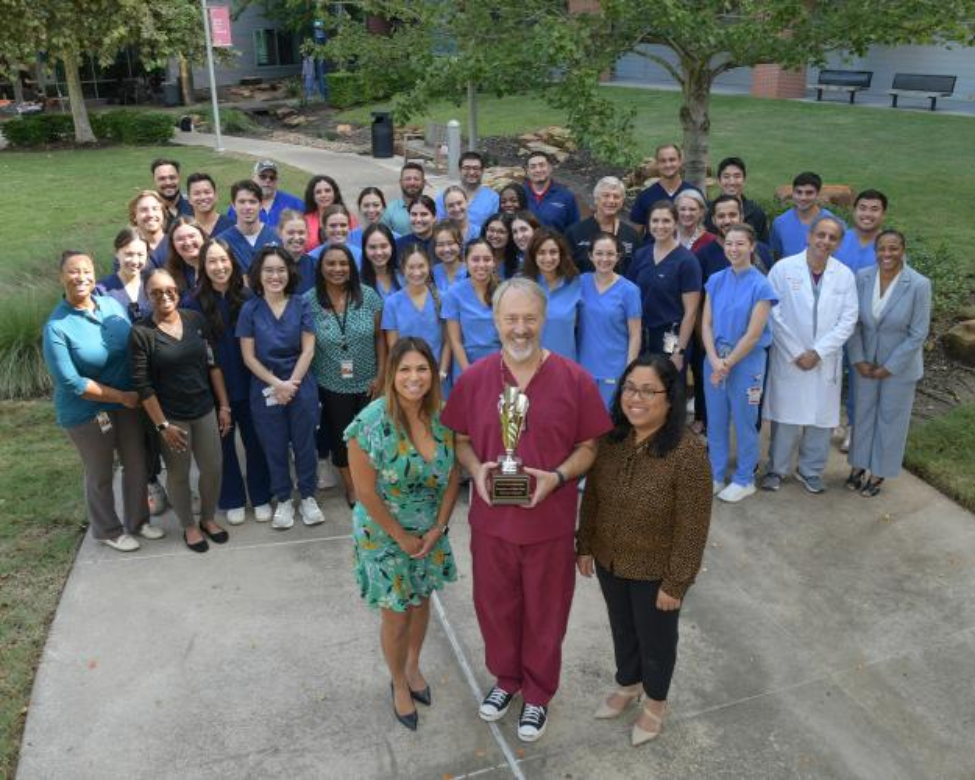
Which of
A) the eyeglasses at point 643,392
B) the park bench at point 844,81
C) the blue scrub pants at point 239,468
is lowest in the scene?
the blue scrub pants at point 239,468

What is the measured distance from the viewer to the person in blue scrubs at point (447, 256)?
237 inches

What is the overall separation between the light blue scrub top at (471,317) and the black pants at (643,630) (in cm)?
219

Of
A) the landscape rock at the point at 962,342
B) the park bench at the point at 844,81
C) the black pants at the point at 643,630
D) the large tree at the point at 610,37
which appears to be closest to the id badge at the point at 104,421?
the black pants at the point at 643,630

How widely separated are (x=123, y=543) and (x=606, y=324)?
3.29 metres

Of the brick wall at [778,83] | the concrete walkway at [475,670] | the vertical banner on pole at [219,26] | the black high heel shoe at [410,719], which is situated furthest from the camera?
the brick wall at [778,83]

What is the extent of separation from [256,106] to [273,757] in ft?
103

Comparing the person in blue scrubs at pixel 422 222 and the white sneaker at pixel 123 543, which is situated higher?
the person in blue scrubs at pixel 422 222

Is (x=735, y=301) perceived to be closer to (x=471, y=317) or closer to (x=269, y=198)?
(x=471, y=317)

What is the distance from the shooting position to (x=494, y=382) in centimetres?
361

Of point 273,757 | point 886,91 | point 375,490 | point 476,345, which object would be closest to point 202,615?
point 273,757

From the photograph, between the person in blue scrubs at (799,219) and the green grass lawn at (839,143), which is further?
the green grass lawn at (839,143)

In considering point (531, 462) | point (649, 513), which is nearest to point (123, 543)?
point (531, 462)

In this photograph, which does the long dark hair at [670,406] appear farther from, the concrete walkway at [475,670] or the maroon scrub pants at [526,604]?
the concrete walkway at [475,670]

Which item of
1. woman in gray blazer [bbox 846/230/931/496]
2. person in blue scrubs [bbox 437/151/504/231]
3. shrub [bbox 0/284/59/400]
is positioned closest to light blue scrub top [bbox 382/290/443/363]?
person in blue scrubs [bbox 437/151/504/231]
